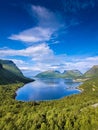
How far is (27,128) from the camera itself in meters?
68.2

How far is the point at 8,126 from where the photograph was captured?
6688 centimetres

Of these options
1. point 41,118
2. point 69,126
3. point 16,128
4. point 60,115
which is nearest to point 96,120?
point 69,126

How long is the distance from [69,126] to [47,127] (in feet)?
27.1

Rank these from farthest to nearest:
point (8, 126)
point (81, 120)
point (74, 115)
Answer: point (74, 115), point (81, 120), point (8, 126)

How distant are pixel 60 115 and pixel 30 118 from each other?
12.6 m

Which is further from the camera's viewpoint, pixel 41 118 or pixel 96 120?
pixel 41 118

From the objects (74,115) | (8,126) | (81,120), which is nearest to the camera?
(8,126)

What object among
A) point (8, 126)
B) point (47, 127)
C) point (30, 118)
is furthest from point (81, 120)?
point (8, 126)

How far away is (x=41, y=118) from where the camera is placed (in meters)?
75.8

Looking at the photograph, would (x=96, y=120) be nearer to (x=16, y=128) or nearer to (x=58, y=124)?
(x=58, y=124)

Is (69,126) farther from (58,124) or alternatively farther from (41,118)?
(41,118)

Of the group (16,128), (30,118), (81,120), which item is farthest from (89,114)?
(16,128)

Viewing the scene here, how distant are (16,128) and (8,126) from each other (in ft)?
9.63

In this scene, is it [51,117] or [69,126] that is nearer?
[69,126]
